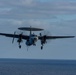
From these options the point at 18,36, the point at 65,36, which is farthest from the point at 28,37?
the point at 65,36

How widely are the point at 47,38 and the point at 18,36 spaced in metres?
8.63

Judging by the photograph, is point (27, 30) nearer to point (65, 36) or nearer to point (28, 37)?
point (28, 37)

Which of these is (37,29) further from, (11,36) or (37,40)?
(11,36)

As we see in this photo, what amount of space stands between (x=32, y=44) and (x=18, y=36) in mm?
9339

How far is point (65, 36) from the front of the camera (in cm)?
11775

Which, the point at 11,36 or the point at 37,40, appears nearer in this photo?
the point at 37,40

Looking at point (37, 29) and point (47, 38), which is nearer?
point (37, 29)

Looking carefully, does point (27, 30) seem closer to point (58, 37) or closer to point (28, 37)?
point (28, 37)

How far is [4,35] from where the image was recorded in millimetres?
118500

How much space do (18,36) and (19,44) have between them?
18.3ft

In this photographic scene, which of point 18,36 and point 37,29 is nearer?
point 37,29

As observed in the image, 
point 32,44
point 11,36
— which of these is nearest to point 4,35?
point 11,36

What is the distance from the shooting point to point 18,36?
11850 cm

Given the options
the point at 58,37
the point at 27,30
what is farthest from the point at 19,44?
the point at 58,37
